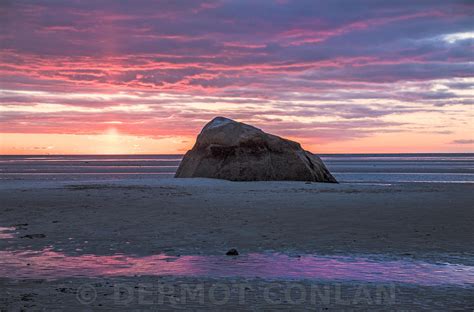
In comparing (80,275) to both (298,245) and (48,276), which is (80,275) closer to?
(48,276)

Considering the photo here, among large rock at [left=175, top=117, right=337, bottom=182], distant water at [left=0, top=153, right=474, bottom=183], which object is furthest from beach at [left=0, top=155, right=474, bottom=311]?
distant water at [left=0, top=153, right=474, bottom=183]

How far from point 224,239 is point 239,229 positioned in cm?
119

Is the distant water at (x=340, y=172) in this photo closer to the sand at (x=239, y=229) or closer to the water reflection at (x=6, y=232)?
the sand at (x=239, y=229)

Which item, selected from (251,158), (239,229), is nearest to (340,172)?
(251,158)

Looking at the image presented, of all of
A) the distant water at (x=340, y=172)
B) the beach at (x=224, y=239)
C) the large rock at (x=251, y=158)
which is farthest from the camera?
the distant water at (x=340, y=172)

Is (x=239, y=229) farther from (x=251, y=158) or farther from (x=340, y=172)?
(x=340, y=172)

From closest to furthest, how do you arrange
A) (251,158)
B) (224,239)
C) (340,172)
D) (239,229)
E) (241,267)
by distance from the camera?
(241,267), (224,239), (239,229), (251,158), (340,172)

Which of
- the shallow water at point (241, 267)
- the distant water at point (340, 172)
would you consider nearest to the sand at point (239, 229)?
the shallow water at point (241, 267)

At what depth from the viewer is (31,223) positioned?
13180mm

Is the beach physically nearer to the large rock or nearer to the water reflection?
the water reflection

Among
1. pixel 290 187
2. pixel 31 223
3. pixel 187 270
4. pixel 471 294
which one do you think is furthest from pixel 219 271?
pixel 290 187

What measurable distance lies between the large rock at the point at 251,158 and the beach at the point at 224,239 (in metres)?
5.41

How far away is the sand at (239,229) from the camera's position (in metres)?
6.76

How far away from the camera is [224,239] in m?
11.0
